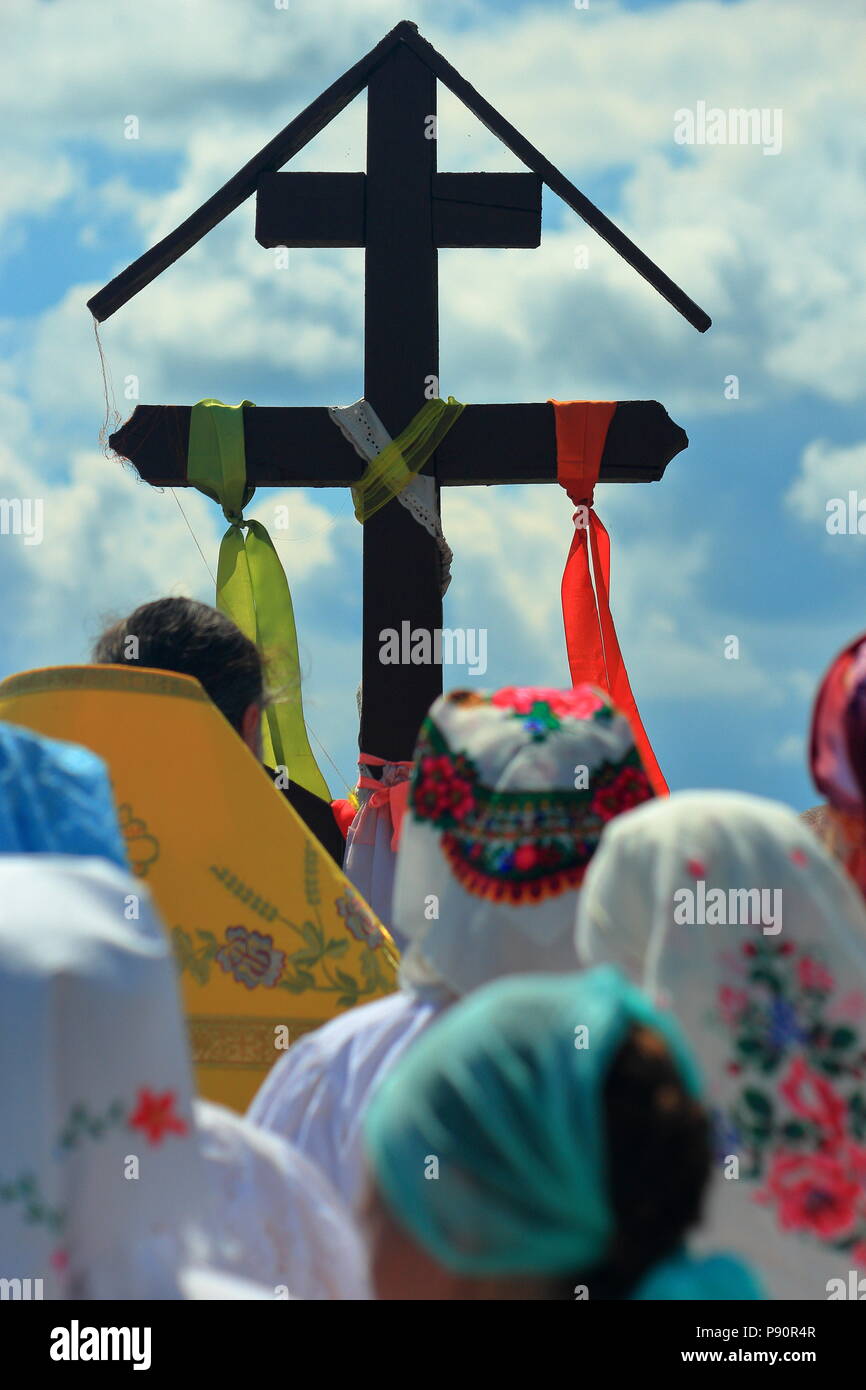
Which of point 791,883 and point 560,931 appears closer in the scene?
point 791,883

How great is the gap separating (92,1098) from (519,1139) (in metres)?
0.40

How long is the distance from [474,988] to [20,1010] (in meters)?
0.84

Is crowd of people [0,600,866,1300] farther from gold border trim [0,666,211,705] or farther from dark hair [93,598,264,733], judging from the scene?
dark hair [93,598,264,733]

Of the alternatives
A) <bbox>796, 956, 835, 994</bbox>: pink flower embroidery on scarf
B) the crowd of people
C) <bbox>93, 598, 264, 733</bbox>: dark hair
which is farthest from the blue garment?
<bbox>93, 598, 264, 733</bbox>: dark hair

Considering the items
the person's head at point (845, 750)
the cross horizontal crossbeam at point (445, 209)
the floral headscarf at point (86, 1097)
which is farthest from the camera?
the cross horizontal crossbeam at point (445, 209)

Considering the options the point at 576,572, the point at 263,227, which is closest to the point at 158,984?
the point at 576,572

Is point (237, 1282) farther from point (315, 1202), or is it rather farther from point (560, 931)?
point (560, 931)

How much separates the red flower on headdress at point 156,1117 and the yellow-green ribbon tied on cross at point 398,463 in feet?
10.5

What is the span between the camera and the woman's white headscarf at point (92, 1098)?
4.16 ft

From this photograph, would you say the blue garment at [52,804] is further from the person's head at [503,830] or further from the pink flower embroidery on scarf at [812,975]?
the pink flower embroidery on scarf at [812,975]

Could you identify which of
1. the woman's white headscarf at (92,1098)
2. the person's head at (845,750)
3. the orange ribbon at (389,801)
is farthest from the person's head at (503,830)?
the orange ribbon at (389,801)

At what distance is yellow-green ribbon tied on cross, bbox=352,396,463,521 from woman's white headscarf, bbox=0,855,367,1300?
3.12m

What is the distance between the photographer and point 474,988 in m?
2.00

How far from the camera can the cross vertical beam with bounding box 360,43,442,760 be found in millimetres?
4387
